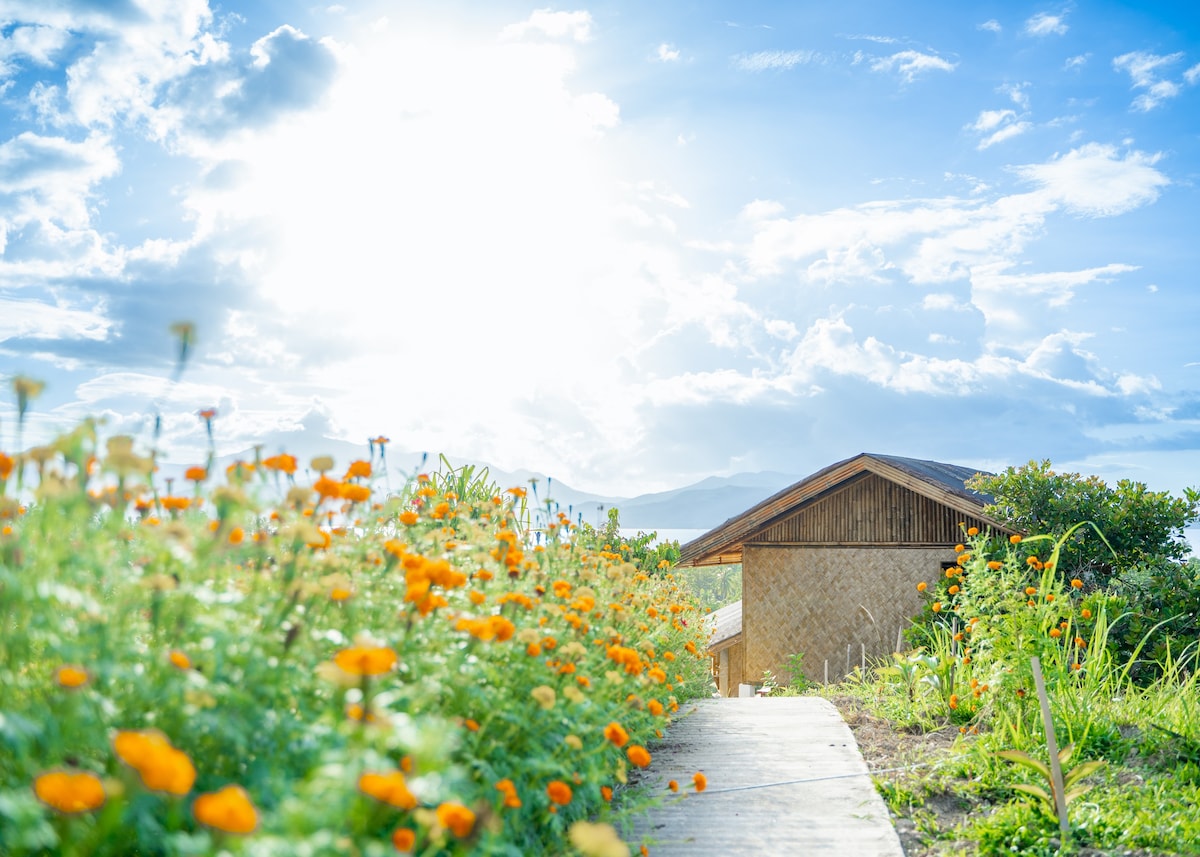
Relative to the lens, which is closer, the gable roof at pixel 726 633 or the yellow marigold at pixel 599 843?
the yellow marigold at pixel 599 843

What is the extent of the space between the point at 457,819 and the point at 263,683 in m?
0.71

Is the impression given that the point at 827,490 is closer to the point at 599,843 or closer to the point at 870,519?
the point at 870,519

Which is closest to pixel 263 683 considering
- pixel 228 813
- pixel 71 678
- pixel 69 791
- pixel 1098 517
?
pixel 71 678

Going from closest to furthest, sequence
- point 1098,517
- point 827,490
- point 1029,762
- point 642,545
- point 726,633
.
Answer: point 1029,762
point 1098,517
point 827,490
point 642,545
point 726,633

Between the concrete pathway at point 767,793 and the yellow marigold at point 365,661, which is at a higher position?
the yellow marigold at point 365,661

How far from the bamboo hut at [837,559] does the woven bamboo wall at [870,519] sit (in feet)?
0.05

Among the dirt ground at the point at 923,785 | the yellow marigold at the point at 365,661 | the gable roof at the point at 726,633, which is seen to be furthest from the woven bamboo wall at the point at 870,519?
the yellow marigold at the point at 365,661

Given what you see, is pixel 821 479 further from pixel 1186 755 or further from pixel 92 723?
pixel 92 723

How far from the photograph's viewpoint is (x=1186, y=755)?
4.60m

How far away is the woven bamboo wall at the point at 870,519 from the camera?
1180cm

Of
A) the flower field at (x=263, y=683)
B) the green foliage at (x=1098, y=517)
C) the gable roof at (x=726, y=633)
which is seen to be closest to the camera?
the flower field at (x=263, y=683)

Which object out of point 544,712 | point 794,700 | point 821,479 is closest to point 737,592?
point 821,479

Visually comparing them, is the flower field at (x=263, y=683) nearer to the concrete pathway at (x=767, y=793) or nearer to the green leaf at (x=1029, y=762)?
the concrete pathway at (x=767, y=793)

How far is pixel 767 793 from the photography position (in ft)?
14.8
